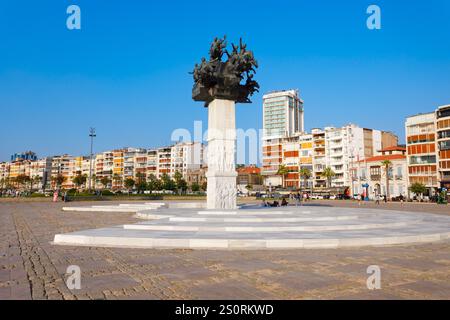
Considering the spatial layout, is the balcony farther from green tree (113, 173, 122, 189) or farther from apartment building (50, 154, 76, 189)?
apartment building (50, 154, 76, 189)

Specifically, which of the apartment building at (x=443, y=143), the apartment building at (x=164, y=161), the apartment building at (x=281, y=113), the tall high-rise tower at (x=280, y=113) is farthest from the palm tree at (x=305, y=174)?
the tall high-rise tower at (x=280, y=113)

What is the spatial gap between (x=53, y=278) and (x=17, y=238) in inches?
328

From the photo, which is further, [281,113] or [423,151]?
[281,113]

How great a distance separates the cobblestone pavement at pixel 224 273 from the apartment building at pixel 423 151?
241ft

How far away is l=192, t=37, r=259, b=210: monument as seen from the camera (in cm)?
2286

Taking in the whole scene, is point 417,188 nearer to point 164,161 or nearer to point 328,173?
point 328,173

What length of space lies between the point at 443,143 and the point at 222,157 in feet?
217

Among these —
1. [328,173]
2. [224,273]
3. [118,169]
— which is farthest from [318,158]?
[224,273]

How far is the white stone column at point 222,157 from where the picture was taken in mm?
22781

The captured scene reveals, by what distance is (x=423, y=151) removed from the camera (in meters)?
76.8

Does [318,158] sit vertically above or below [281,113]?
below

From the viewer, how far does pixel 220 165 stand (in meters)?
22.9

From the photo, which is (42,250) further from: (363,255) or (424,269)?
(424,269)

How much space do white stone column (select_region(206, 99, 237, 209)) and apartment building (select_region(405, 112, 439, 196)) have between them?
66.8 meters
